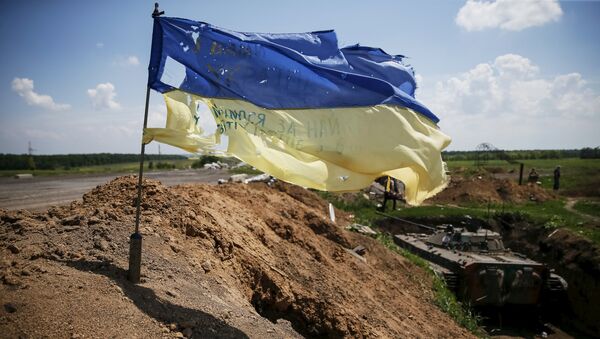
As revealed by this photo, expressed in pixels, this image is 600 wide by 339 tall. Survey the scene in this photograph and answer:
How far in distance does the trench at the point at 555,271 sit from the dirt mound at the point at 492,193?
7.13 metres

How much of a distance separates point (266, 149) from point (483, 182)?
32935mm

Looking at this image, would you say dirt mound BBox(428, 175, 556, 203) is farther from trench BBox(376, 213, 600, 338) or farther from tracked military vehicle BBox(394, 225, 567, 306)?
tracked military vehicle BBox(394, 225, 567, 306)

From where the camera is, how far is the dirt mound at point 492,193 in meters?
32.8

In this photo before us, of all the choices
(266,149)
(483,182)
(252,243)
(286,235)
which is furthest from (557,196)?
(266,149)

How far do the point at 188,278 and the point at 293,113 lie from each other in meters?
2.88

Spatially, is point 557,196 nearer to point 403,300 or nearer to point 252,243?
point 403,300

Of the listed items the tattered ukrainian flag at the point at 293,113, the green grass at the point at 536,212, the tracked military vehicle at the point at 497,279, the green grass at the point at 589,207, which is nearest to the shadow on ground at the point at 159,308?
the tattered ukrainian flag at the point at 293,113

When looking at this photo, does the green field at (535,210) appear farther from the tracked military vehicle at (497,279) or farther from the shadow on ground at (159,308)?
the shadow on ground at (159,308)

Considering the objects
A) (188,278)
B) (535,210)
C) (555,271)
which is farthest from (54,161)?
(188,278)

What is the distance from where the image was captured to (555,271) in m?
20.3

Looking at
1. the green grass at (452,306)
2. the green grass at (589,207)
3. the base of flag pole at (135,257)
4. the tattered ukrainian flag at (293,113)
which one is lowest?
the green grass at (452,306)

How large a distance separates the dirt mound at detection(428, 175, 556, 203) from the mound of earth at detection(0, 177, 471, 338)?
2170 cm

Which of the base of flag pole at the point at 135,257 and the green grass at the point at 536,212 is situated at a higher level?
the base of flag pole at the point at 135,257

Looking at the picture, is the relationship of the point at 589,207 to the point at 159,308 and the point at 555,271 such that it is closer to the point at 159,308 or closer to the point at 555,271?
the point at 555,271
